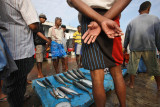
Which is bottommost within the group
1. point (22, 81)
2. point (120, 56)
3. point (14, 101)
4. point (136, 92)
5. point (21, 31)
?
point (136, 92)

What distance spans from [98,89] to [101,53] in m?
0.44

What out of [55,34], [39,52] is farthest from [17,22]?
[55,34]

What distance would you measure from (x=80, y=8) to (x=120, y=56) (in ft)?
2.76

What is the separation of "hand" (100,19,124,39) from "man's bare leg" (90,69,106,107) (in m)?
0.45

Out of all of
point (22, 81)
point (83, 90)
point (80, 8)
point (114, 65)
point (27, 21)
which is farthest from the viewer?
point (83, 90)

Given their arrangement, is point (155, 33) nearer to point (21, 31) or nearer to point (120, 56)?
point (120, 56)

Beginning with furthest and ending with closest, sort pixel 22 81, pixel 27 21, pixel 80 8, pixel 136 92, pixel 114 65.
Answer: pixel 136 92 → pixel 22 81 → pixel 27 21 → pixel 114 65 → pixel 80 8

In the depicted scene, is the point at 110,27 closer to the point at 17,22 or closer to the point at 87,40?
the point at 87,40

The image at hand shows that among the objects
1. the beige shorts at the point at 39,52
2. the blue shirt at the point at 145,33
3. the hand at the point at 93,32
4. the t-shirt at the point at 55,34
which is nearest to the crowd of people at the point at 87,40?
the hand at the point at 93,32

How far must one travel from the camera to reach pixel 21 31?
4.21ft

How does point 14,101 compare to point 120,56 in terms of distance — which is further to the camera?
point 14,101

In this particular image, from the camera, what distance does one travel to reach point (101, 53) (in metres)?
1.09

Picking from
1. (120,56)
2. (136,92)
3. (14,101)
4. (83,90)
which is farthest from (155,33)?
(14,101)

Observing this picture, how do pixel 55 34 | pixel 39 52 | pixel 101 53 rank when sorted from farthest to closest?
pixel 55 34 → pixel 39 52 → pixel 101 53
